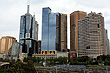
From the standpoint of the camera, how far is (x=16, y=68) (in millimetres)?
65438

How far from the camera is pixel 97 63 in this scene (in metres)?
144

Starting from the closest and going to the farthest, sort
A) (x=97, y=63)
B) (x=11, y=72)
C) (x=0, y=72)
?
1. (x=11, y=72)
2. (x=0, y=72)
3. (x=97, y=63)

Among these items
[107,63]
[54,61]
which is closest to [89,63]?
[107,63]

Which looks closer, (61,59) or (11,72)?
(11,72)

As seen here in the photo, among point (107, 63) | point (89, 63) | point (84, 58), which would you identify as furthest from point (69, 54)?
point (107, 63)

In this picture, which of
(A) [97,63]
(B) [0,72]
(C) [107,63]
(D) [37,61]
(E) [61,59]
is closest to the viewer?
(B) [0,72]

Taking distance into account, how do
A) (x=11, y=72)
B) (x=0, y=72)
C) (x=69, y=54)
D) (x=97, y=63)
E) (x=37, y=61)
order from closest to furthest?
(x=11, y=72) < (x=0, y=72) < (x=97, y=63) < (x=37, y=61) < (x=69, y=54)

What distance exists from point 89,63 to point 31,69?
91.6 m

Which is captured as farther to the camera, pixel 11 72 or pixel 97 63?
pixel 97 63

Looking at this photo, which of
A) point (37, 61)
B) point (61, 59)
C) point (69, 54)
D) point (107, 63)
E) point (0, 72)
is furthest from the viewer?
point (69, 54)

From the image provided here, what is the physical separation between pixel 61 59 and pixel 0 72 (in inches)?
3727

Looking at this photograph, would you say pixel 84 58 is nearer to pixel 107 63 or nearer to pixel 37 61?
pixel 107 63

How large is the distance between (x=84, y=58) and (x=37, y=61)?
59.9 metres

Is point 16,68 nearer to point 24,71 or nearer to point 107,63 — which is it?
point 24,71
